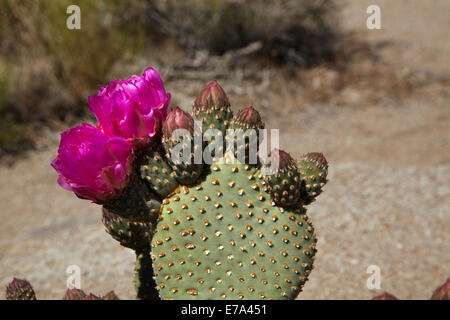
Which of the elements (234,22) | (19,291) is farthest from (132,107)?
(234,22)

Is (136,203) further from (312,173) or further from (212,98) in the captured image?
A: (312,173)

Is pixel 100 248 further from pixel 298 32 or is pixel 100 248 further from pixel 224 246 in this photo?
pixel 298 32

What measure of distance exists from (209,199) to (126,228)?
0.28 m

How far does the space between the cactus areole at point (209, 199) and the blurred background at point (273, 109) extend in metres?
1.23

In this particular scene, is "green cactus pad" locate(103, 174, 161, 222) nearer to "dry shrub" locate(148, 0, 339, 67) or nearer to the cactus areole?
the cactus areole

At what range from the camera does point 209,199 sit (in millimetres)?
1421

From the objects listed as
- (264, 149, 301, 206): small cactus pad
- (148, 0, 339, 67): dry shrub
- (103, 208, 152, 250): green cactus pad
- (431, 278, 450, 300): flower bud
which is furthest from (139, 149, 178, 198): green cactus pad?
(148, 0, 339, 67): dry shrub

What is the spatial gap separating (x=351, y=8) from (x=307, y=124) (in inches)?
159

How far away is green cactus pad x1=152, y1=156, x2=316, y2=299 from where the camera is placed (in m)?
1.40

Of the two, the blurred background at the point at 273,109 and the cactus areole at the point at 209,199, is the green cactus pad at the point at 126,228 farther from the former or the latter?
the blurred background at the point at 273,109

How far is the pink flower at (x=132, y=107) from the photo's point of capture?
1318 millimetres

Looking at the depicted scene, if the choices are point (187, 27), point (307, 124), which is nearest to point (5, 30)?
point (187, 27)

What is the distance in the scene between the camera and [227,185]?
1428 millimetres

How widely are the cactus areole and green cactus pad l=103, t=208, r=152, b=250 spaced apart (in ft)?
0.23
